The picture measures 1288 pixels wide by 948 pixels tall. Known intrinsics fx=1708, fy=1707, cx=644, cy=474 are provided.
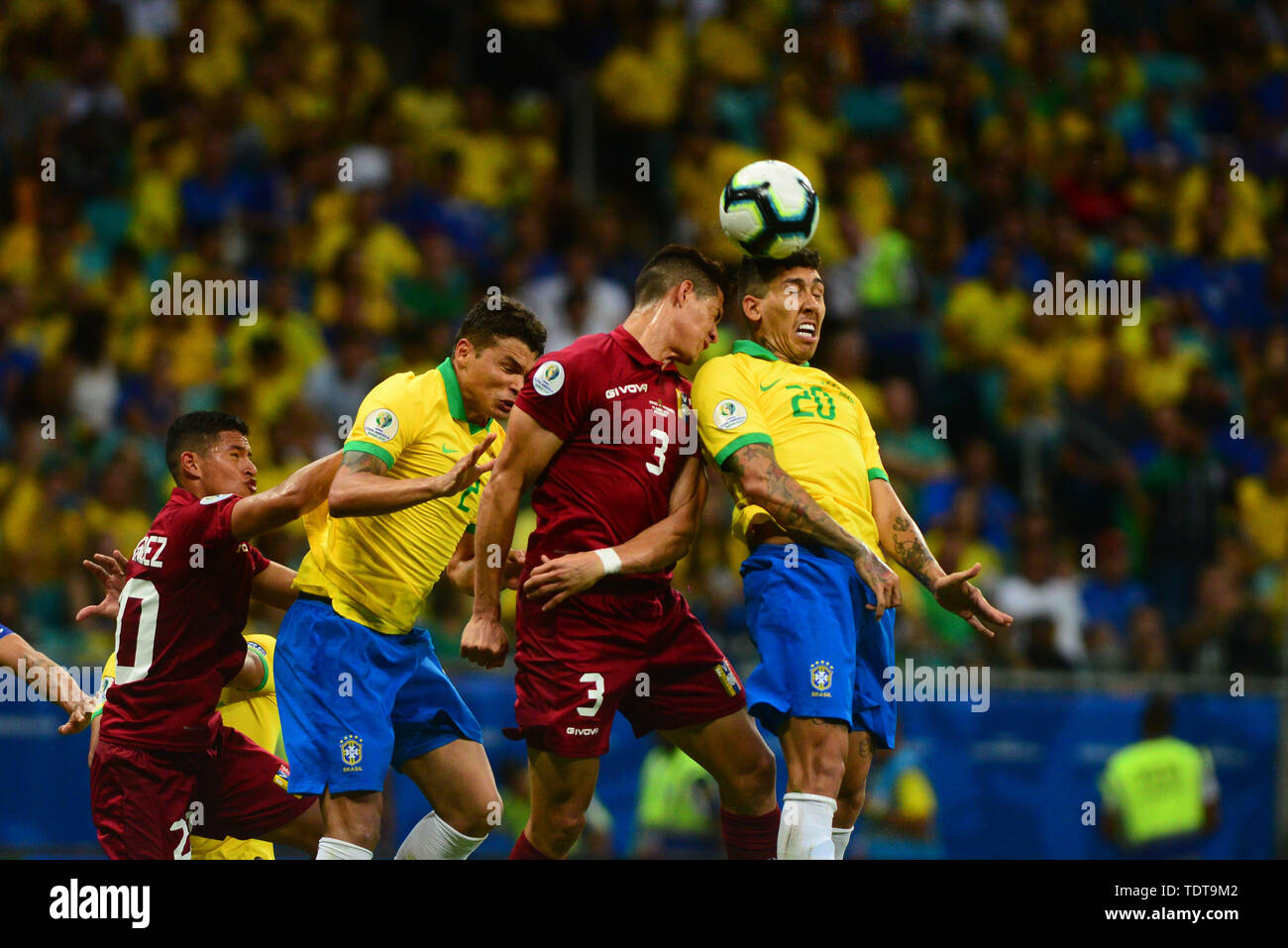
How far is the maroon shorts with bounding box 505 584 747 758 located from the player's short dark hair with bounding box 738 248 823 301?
1172 mm

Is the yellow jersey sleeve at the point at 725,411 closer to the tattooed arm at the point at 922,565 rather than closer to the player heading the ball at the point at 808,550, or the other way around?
the player heading the ball at the point at 808,550

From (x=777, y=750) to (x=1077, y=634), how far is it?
257 centimetres

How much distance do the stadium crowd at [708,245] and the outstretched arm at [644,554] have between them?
4097 mm

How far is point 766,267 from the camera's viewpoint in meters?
6.34

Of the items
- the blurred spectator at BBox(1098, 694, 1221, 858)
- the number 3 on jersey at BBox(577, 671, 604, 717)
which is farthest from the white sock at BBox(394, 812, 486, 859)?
the blurred spectator at BBox(1098, 694, 1221, 858)

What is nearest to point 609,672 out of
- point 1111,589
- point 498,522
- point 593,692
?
point 593,692

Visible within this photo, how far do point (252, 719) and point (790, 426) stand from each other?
2657 millimetres

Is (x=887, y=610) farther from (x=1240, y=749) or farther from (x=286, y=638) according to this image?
(x=1240, y=749)

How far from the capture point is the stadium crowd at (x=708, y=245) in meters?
11.1

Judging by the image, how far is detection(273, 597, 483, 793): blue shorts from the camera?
621cm

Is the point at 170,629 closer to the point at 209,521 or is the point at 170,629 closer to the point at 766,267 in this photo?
the point at 209,521

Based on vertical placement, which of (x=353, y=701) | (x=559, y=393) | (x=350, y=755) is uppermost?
(x=559, y=393)

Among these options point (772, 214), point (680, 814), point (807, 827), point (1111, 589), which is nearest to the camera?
point (807, 827)

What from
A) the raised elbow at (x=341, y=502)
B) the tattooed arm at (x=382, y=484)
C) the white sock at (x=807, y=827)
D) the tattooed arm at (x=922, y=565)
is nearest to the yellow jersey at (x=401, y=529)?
the tattooed arm at (x=382, y=484)
